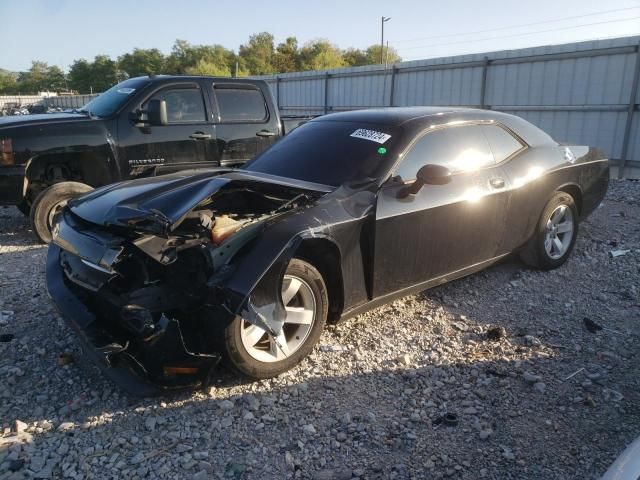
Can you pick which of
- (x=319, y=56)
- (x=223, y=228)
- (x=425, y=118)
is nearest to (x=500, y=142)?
(x=425, y=118)

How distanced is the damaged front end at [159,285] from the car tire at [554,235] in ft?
9.38

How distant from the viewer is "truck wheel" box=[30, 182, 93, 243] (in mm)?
5832

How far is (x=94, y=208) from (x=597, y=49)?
37.0 ft

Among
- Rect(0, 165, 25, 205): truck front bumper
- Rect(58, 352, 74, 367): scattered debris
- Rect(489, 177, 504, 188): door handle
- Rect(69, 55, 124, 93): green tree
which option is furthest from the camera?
Rect(69, 55, 124, 93): green tree

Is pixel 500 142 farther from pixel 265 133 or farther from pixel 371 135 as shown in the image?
pixel 265 133

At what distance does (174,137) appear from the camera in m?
6.53

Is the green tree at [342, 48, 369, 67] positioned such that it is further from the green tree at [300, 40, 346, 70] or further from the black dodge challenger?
the black dodge challenger

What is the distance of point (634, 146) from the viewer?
34.2ft

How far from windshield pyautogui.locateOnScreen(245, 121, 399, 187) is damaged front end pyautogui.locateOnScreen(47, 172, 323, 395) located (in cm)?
70

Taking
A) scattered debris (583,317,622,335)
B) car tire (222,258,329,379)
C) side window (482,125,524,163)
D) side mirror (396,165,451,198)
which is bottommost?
scattered debris (583,317,622,335)

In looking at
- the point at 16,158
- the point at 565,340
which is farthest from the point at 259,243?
the point at 16,158

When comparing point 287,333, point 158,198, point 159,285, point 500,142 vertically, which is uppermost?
point 500,142

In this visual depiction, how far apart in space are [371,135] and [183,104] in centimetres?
368

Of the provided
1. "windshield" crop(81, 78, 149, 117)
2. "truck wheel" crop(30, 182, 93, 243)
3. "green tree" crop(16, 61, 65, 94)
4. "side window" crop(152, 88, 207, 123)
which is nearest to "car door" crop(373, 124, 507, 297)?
"side window" crop(152, 88, 207, 123)
